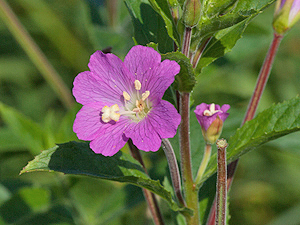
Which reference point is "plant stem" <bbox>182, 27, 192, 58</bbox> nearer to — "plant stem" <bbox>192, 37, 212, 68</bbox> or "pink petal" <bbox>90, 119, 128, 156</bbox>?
"plant stem" <bbox>192, 37, 212, 68</bbox>

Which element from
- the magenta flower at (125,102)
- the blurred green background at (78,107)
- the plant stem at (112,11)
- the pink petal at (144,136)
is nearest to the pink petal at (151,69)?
the magenta flower at (125,102)

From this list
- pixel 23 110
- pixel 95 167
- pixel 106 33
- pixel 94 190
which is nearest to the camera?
pixel 95 167

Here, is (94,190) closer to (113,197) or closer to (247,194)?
(113,197)

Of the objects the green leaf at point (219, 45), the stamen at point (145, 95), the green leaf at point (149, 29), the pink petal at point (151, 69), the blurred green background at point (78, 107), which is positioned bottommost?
the blurred green background at point (78, 107)

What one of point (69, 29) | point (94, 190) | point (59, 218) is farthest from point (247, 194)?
point (69, 29)

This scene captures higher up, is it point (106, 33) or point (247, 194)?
point (106, 33)

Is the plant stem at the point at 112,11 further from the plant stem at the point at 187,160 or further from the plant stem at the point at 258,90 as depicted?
the plant stem at the point at 187,160
